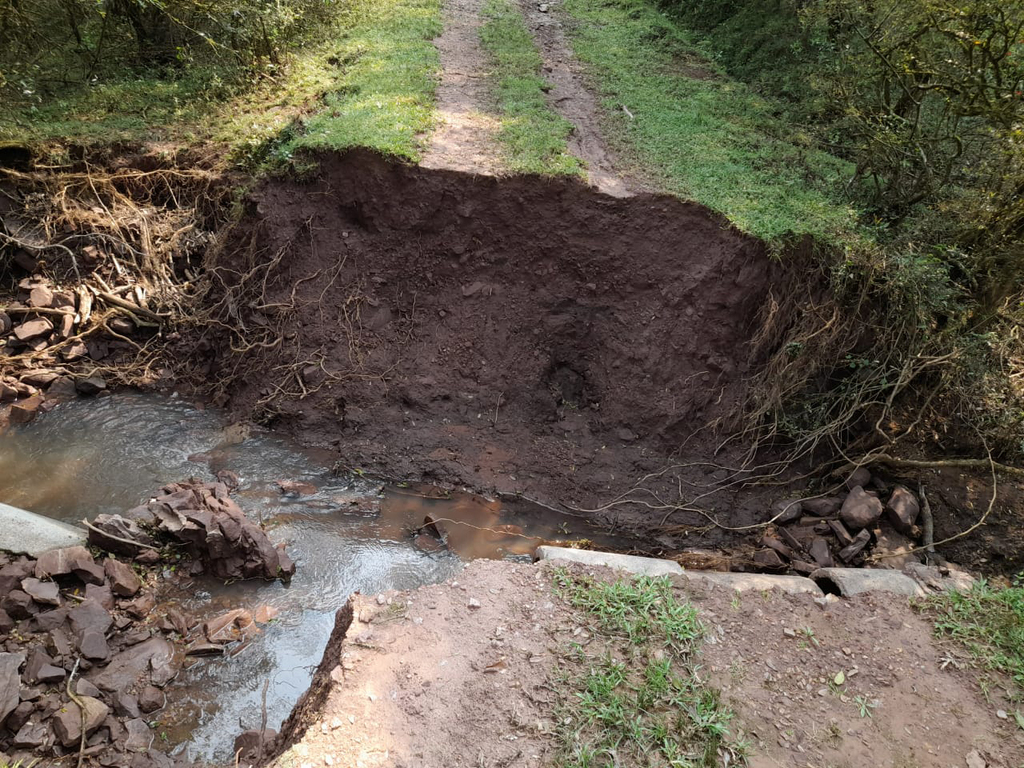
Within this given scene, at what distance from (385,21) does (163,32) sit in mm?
3445

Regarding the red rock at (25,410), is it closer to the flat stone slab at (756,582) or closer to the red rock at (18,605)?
the red rock at (18,605)

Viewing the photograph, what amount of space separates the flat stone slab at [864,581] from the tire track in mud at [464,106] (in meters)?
4.99

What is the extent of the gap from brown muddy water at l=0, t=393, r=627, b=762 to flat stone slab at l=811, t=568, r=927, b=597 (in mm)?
1884

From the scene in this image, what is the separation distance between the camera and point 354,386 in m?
6.76

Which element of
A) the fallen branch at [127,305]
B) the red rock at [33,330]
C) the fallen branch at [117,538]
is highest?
the fallen branch at [127,305]

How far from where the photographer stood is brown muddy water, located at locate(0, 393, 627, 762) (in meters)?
4.33

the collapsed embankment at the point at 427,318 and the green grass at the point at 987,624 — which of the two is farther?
the collapsed embankment at the point at 427,318

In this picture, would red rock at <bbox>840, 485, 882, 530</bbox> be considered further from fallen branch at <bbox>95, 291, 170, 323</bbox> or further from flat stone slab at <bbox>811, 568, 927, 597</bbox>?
fallen branch at <bbox>95, 291, 170, 323</bbox>

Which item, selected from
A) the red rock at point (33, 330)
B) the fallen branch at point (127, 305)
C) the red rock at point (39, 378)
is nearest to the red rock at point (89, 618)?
the red rock at point (39, 378)

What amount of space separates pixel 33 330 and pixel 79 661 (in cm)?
433

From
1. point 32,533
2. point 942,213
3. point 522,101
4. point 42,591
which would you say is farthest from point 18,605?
point 942,213

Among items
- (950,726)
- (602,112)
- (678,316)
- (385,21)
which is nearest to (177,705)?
(950,726)

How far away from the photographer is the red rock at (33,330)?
21.9 ft

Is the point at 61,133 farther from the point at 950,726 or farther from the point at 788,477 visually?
the point at 950,726
